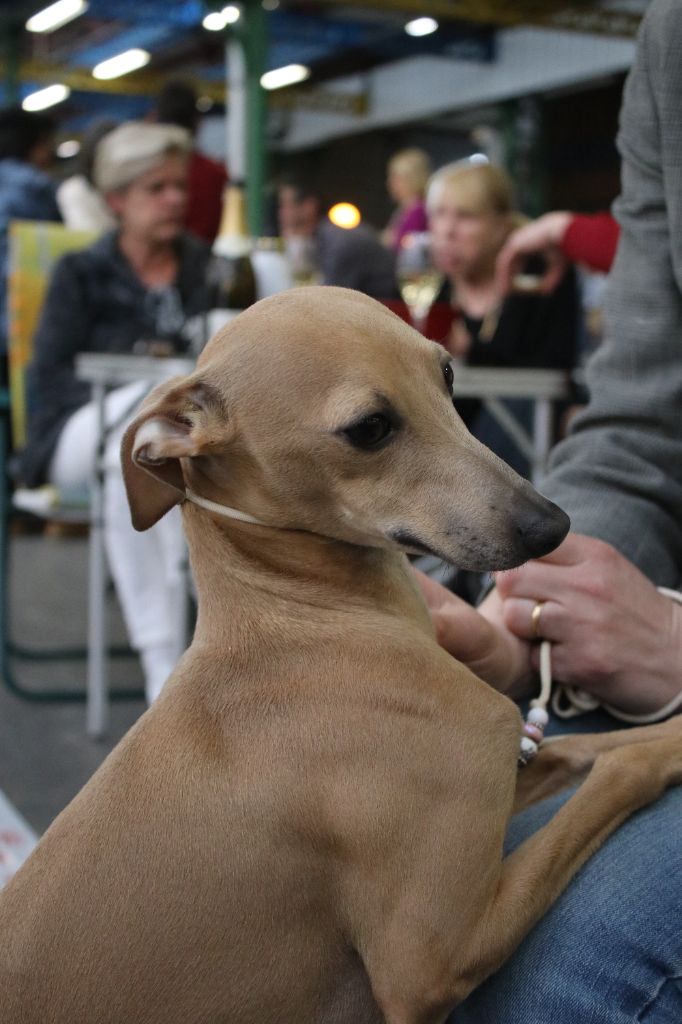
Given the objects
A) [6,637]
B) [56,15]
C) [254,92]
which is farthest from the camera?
[56,15]

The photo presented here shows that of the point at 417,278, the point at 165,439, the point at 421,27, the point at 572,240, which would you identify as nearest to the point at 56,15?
the point at 421,27

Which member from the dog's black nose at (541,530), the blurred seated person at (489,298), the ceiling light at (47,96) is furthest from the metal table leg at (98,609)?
the ceiling light at (47,96)

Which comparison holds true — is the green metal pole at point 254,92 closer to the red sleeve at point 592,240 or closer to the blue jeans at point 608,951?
the red sleeve at point 592,240

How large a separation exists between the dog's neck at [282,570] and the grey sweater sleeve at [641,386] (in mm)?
279

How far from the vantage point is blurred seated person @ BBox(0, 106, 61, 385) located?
471 centimetres

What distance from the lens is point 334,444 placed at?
108 cm

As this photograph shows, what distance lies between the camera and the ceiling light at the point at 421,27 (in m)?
13.1

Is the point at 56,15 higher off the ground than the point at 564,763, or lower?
lower

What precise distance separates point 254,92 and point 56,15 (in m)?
6.00

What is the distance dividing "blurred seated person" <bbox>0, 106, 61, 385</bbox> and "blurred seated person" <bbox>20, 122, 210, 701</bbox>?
92cm

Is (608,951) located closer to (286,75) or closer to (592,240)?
(592,240)

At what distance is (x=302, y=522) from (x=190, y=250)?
2.79 meters

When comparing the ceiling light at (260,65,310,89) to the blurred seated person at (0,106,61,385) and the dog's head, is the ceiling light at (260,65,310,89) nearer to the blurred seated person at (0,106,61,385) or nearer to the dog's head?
the blurred seated person at (0,106,61,385)

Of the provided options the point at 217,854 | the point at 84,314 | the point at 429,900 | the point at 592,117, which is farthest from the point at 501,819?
the point at 592,117
